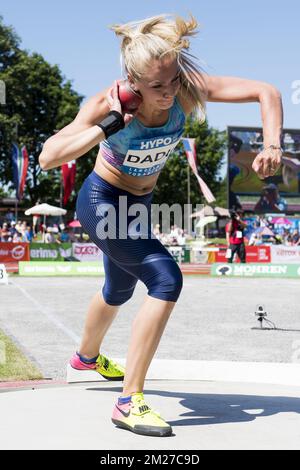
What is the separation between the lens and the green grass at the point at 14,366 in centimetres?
550

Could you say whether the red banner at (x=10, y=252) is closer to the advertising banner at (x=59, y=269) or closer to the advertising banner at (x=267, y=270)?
the advertising banner at (x=59, y=269)

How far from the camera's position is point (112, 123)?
11.6ft

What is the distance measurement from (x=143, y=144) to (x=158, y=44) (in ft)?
1.82

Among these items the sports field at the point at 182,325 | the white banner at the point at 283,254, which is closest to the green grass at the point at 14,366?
the sports field at the point at 182,325

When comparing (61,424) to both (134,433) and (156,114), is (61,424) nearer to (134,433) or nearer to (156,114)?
(134,433)

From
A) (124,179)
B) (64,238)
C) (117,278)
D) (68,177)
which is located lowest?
(117,278)

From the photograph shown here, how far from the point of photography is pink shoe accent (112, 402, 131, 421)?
3.74 meters

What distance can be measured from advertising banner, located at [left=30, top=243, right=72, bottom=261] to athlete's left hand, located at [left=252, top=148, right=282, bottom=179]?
22773 mm

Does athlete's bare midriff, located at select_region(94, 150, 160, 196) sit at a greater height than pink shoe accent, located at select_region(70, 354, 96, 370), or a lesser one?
greater

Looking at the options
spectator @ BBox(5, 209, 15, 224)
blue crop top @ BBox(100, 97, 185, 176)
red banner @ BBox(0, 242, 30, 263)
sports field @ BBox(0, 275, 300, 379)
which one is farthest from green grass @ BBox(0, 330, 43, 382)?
spectator @ BBox(5, 209, 15, 224)

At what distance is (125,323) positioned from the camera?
10070 mm

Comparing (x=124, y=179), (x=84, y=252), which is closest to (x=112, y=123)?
(x=124, y=179)

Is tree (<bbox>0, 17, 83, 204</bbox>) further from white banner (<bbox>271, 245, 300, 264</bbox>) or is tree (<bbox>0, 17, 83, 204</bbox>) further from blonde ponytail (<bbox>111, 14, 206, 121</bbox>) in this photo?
blonde ponytail (<bbox>111, 14, 206, 121</bbox>)
